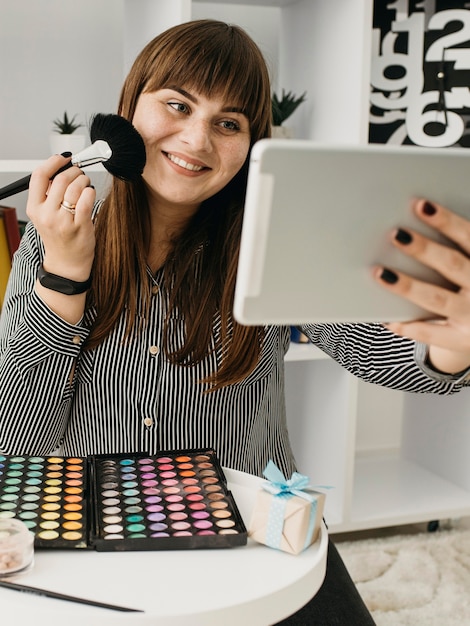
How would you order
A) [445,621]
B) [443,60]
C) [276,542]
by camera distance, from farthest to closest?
[443,60] → [445,621] → [276,542]

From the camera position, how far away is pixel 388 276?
58 centimetres

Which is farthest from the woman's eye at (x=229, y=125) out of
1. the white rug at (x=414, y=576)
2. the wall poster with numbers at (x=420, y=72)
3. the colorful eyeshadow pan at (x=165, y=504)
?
the white rug at (x=414, y=576)

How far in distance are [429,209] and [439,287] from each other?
0.07 m

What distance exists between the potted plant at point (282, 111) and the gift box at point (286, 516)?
3.42ft

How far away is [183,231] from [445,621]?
1.00 metres

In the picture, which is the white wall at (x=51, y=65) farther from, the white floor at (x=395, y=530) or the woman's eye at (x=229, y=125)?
the white floor at (x=395, y=530)

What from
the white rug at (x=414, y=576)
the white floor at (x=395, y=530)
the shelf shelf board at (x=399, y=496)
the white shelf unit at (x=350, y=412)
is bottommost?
the white floor at (x=395, y=530)

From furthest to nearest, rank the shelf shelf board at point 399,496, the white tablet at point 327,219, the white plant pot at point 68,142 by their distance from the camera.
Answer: the shelf shelf board at point 399,496 < the white plant pot at point 68,142 < the white tablet at point 327,219

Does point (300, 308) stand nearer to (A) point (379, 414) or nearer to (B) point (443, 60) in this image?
(B) point (443, 60)

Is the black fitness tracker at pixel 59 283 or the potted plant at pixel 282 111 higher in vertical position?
the potted plant at pixel 282 111

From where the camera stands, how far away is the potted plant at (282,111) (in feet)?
5.60

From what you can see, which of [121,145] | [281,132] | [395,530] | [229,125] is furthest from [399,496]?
[121,145]

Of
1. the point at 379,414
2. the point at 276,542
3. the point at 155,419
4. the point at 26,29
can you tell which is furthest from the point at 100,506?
the point at 379,414

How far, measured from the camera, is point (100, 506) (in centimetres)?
81
